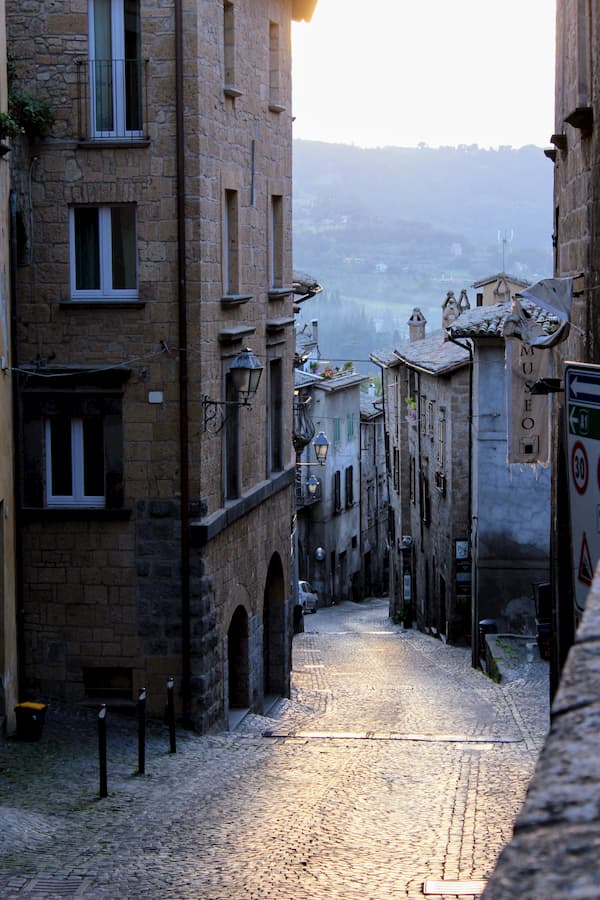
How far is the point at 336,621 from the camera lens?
1829 inches

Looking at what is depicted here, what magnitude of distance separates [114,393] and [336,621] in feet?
101

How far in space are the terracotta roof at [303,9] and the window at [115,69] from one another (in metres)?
7.43

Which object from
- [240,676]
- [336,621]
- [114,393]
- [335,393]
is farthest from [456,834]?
[335,393]

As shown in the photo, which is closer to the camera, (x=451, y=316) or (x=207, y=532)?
(x=207, y=532)

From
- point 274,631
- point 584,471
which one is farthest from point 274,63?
point 584,471

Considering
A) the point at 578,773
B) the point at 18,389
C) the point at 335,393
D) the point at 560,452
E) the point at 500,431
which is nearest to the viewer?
the point at 578,773

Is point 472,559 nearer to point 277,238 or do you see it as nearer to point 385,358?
point 277,238

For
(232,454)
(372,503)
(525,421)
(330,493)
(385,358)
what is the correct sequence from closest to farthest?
(525,421)
(232,454)
(385,358)
(330,493)
(372,503)

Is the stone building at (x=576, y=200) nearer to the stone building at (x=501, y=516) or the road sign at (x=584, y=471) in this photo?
the road sign at (x=584, y=471)

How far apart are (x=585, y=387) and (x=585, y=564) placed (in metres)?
0.92

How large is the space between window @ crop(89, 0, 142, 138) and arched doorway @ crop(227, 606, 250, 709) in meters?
7.01

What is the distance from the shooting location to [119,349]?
54.2 ft

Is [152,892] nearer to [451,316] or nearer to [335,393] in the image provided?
[451,316]

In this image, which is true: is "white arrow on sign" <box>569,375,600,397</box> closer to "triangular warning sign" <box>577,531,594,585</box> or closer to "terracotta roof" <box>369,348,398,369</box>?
"triangular warning sign" <box>577,531,594,585</box>
